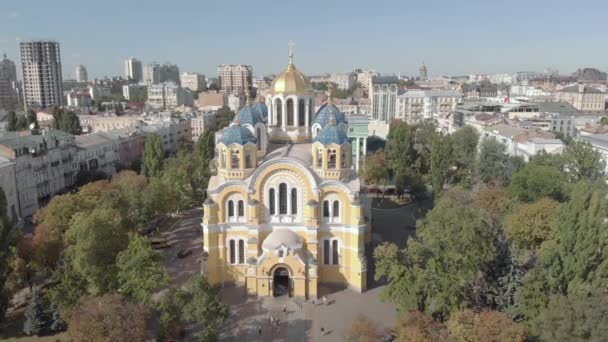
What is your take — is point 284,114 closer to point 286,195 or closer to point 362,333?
point 286,195

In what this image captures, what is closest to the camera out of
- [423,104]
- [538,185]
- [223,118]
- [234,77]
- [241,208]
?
[241,208]

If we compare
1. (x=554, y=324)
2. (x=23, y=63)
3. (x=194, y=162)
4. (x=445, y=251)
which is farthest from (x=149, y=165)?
(x=23, y=63)

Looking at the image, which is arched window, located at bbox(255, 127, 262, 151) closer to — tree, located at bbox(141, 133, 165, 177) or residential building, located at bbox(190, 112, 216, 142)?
tree, located at bbox(141, 133, 165, 177)

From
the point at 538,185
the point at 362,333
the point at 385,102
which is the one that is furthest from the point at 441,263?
the point at 385,102

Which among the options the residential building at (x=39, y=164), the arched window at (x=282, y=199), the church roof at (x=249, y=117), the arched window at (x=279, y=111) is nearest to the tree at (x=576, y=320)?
the arched window at (x=282, y=199)

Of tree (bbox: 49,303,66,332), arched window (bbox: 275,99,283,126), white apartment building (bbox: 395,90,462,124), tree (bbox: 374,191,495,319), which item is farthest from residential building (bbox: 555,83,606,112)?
tree (bbox: 49,303,66,332)
